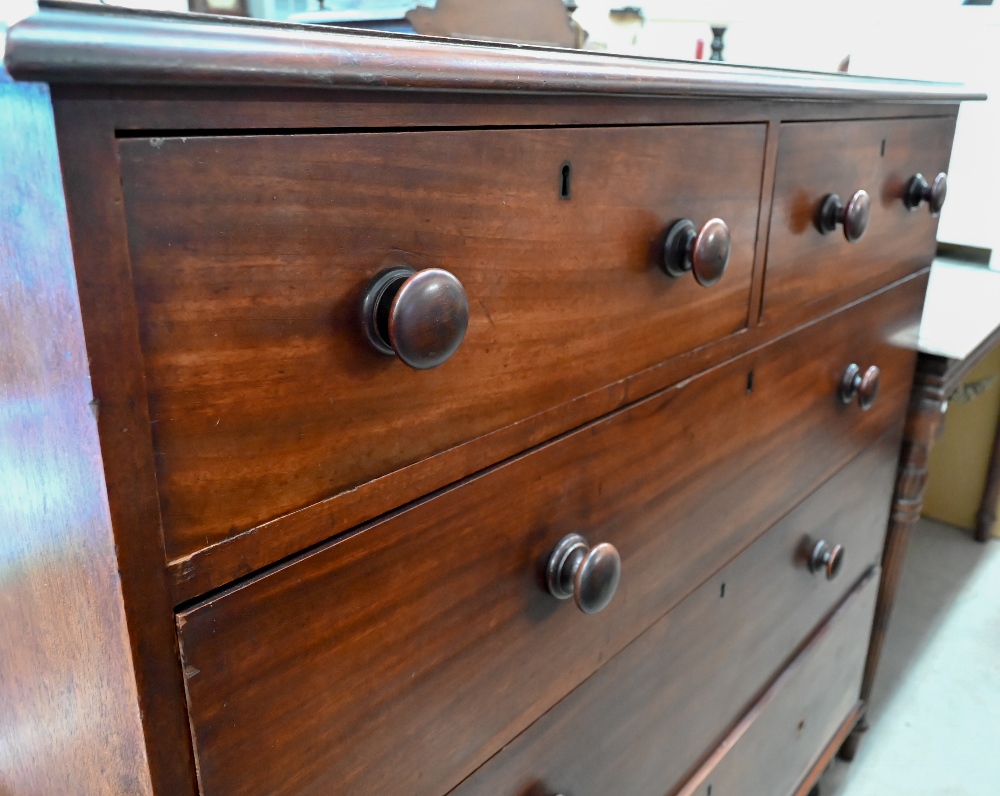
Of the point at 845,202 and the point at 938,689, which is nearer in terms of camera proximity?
the point at 845,202

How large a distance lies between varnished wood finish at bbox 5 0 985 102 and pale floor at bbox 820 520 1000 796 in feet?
3.97

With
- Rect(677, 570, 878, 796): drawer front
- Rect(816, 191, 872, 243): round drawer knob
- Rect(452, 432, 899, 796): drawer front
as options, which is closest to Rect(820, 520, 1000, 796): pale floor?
Rect(677, 570, 878, 796): drawer front

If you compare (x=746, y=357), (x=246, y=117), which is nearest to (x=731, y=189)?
(x=746, y=357)

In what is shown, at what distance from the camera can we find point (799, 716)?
1020mm

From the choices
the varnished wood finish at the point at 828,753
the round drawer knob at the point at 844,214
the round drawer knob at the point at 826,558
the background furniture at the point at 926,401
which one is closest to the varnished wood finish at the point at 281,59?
the round drawer knob at the point at 844,214

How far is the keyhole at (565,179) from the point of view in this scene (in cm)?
43

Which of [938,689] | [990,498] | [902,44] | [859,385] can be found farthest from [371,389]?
[990,498]

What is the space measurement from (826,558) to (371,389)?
715 mm

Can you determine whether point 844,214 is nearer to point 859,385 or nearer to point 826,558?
point 859,385

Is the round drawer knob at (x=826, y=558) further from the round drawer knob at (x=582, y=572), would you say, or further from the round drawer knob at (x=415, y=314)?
the round drawer knob at (x=415, y=314)

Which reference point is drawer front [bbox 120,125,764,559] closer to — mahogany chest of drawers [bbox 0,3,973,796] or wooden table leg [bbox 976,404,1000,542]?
mahogany chest of drawers [bbox 0,3,973,796]

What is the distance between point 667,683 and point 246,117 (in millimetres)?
567

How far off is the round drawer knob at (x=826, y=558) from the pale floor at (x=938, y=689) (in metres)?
0.53

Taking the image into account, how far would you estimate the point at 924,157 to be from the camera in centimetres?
92
